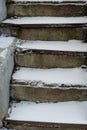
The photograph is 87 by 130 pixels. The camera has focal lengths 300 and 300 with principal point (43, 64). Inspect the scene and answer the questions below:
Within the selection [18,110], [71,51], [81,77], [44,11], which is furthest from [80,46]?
[18,110]

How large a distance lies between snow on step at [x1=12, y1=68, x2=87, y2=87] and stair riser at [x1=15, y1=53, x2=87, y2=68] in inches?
1.8

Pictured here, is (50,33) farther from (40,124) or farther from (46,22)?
(40,124)

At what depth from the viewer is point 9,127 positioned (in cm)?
243

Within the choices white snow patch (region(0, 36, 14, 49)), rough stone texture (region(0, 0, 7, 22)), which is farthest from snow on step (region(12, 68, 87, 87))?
rough stone texture (region(0, 0, 7, 22))

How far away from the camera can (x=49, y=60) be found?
2.71 m

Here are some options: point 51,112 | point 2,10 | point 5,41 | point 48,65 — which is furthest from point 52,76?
point 2,10

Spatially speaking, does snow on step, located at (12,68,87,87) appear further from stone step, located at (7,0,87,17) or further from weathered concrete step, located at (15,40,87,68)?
stone step, located at (7,0,87,17)

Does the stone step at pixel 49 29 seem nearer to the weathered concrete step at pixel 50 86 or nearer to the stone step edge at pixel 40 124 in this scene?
the weathered concrete step at pixel 50 86

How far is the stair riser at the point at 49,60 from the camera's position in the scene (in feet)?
8.79

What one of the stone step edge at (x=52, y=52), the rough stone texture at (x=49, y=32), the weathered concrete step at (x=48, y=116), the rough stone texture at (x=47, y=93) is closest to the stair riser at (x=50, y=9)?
the rough stone texture at (x=49, y=32)

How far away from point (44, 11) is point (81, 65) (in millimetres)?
745

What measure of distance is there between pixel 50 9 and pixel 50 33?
319 millimetres

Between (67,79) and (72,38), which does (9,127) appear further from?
(72,38)

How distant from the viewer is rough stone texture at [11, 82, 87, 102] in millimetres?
2541
